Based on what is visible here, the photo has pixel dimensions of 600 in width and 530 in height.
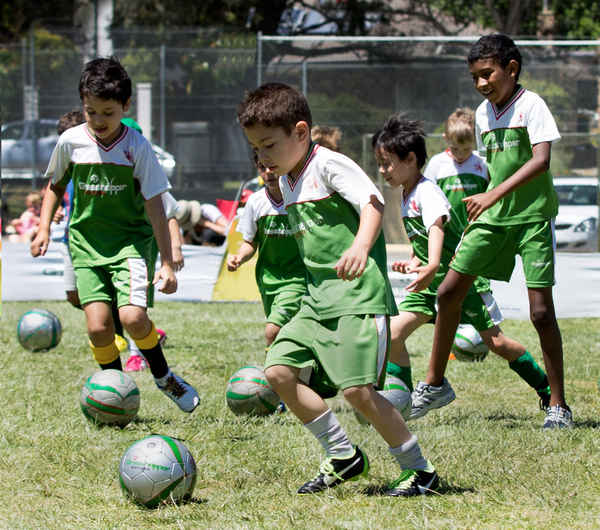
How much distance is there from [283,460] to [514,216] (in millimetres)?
1978

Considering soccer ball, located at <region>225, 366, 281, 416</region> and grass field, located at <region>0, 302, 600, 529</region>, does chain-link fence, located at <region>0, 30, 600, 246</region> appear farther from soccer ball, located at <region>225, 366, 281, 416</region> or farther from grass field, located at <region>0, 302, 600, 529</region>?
soccer ball, located at <region>225, 366, 281, 416</region>

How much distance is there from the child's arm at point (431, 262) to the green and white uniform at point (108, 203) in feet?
5.43

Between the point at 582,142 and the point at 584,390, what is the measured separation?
634 cm

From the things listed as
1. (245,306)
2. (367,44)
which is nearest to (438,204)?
Answer: (245,306)

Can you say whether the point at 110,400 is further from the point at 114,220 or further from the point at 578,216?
the point at 578,216

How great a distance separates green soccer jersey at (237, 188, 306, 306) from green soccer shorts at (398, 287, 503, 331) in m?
0.69

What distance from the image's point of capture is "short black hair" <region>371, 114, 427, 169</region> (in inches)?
229

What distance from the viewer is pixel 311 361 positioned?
176 inches

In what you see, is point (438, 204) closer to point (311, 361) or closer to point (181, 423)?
point (311, 361)

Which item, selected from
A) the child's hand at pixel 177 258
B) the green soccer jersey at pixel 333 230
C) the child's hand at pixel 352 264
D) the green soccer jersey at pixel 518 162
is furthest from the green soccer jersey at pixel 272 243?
the child's hand at pixel 352 264

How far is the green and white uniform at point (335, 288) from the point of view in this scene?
4.34 m

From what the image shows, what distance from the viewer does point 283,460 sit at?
5.07m

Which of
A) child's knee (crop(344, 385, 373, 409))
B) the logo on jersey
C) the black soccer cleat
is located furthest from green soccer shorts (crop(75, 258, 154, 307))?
child's knee (crop(344, 385, 373, 409))

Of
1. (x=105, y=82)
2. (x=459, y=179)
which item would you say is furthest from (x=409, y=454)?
(x=459, y=179)
